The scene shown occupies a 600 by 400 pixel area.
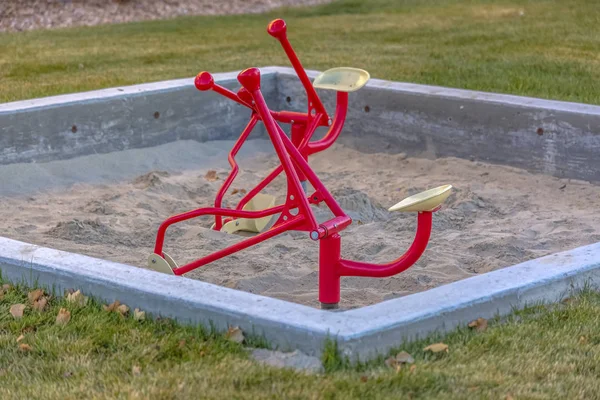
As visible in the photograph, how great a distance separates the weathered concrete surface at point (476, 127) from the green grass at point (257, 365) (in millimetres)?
2438

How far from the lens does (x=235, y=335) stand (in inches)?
136

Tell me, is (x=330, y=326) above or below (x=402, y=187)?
above

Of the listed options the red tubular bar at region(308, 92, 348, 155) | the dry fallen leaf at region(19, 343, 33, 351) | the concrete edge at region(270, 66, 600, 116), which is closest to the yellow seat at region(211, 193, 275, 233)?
the red tubular bar at region(308, 92, 348, 155)

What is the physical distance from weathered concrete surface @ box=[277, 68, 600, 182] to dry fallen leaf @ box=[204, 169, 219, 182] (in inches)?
43.6

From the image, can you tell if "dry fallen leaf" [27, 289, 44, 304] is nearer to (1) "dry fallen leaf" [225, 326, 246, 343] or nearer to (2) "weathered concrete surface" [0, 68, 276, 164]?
(1) "dry fallen leaf" [225, 326, 246, 343]

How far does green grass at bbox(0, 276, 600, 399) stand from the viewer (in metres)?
3.14

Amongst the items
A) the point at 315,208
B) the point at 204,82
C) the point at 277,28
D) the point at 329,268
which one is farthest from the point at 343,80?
the point at 329,268

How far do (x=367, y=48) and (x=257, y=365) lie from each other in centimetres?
735

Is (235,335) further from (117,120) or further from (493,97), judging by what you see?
(117,120)

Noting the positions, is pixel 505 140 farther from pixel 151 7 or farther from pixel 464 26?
pixel 151 7

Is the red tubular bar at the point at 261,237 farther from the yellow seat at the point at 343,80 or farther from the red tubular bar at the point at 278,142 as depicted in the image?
the yellow seat at the point at 343,80

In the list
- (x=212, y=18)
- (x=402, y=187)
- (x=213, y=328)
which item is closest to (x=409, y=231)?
(x=402, y=187)

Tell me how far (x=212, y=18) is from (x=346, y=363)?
410 inches

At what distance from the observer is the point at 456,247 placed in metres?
4.96
